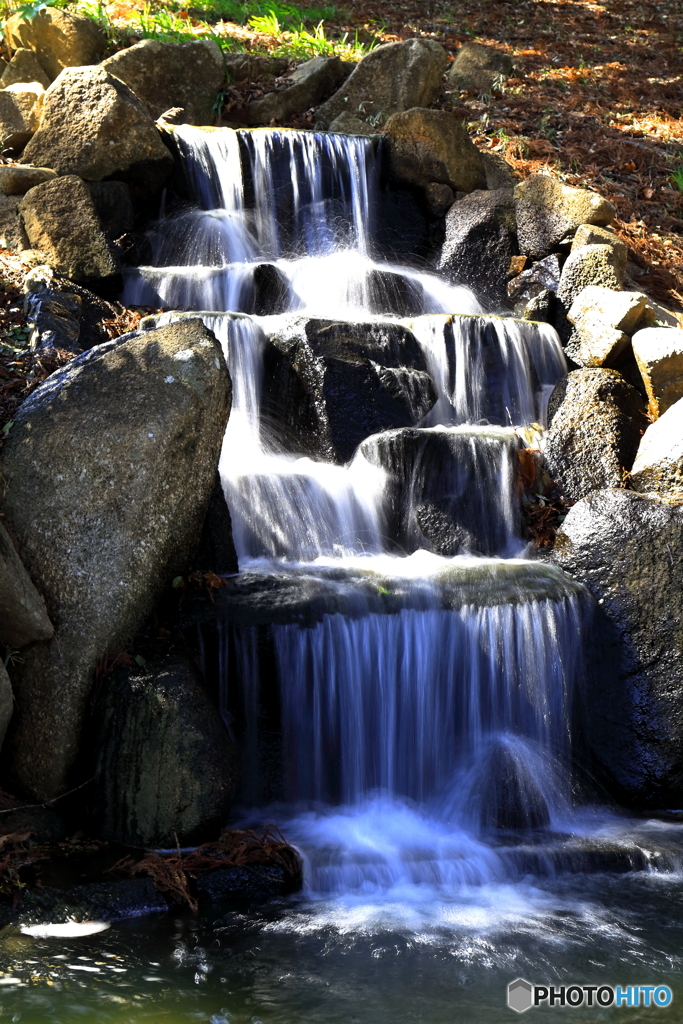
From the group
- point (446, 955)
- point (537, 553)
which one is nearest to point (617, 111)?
point (537, 553)

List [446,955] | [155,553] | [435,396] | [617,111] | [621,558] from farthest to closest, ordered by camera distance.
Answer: [617,111] → [435,396] → [621,558] → [155,553] → [446,955]

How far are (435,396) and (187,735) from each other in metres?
4.07

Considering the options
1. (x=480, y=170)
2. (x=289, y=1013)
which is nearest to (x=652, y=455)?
(x=289, y=1013)

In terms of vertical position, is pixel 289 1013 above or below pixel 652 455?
below

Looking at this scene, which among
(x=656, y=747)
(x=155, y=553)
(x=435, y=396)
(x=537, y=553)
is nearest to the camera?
(x=155, y=553)

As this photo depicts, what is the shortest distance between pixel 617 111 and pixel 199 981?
1195 centimetres

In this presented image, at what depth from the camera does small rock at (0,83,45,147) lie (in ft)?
29.3

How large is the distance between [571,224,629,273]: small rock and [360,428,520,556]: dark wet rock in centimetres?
310

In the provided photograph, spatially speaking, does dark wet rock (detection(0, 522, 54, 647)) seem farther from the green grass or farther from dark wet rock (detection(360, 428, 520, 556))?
the green grass

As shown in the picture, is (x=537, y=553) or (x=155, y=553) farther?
(x=537, y=553)

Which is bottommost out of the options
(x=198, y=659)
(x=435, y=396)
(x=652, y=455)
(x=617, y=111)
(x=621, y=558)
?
(x=198, y=659)

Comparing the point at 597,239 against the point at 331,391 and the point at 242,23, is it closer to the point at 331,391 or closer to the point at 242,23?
the point at 331,391

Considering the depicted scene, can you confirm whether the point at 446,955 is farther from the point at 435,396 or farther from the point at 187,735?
the point at 435,396

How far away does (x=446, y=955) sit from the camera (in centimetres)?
343
